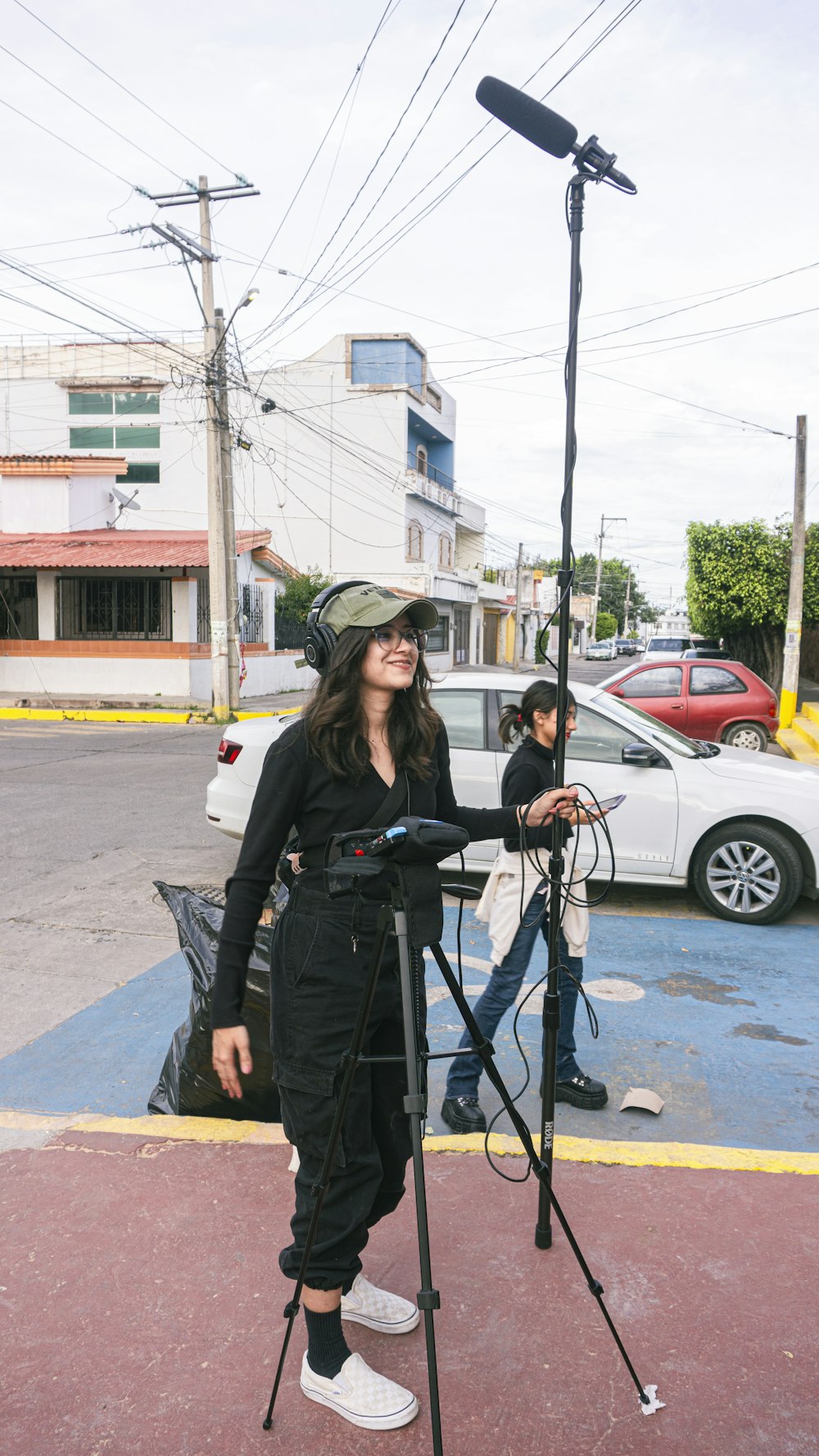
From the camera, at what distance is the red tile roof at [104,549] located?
73.6ft

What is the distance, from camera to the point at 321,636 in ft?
8.30

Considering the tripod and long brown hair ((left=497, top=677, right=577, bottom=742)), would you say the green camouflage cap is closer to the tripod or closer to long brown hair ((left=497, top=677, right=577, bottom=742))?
the tripod

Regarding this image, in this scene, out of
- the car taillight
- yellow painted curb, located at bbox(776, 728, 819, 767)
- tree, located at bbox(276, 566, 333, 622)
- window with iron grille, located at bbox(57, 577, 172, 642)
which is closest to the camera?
the car taillight

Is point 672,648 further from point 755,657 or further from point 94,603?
point 94,603

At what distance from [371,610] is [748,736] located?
1327 centimetres

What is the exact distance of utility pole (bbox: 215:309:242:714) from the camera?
19953mm

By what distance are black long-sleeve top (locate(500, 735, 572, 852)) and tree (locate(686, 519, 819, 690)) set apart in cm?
2055

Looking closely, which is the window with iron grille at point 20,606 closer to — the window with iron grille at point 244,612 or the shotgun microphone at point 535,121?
the window with iron grille at point 244,612

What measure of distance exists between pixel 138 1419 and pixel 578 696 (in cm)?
536

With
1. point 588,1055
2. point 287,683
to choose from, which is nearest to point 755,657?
point 287,683

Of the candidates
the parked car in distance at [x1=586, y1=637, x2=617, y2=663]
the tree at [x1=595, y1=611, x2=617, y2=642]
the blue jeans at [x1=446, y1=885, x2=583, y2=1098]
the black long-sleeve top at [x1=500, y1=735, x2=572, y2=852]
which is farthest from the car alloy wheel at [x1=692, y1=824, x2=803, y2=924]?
the tree at [x1=595, y1=611, x2=617, y2=642]

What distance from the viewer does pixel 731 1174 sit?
3.23 metres

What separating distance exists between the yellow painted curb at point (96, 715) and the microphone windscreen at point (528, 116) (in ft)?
61.2

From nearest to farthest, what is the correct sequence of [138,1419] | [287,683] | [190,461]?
[138,1419] < [287,683] < [190,461]
